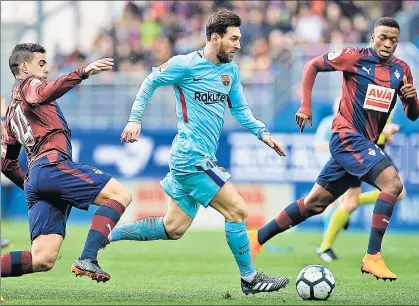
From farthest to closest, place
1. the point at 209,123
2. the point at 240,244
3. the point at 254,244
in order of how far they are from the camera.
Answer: the point at 254,244 < the point at 209,123 < the point at 240,244

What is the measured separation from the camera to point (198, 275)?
11.3 meters

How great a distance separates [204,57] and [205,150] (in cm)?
82

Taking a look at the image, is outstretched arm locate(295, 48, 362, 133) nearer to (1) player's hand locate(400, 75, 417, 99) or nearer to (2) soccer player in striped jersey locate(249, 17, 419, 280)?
(2) soccer player in striped jersey locate(249, 17, 419, 280)

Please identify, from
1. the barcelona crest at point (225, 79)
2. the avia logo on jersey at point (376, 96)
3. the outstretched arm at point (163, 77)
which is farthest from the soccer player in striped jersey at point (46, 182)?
the avia logo on jersey at point (376, 96)

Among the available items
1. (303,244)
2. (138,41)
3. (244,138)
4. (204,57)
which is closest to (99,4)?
(138,41)

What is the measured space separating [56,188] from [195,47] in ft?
47.6

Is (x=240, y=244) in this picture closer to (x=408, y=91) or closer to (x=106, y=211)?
(x=106, y=211)

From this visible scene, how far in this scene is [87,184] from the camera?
8.64m

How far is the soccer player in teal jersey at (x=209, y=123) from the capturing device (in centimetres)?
898

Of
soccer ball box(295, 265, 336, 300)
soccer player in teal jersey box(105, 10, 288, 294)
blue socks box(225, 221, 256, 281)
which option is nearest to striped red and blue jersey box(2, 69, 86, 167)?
soccer player in teal jersey box(105, 10, 288, 294)

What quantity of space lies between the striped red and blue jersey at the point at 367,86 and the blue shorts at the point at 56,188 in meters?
2.93

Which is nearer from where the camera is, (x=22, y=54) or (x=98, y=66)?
(x=98, y=66)

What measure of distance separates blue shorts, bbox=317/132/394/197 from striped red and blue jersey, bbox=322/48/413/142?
0.16 meters

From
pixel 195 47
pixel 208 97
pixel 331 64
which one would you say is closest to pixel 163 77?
pixel 208 97
